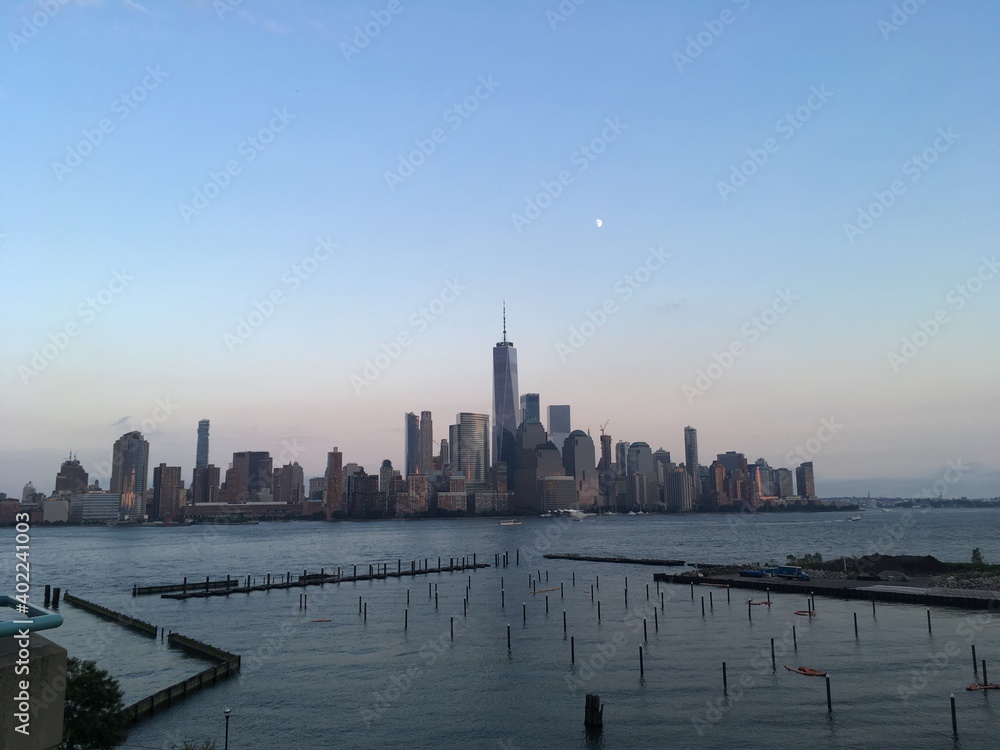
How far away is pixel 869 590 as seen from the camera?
249 feet

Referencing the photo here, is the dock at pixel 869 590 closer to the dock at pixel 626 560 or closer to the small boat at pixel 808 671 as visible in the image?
the dock at pixel 626 560

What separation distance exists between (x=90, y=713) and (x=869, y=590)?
7215cm

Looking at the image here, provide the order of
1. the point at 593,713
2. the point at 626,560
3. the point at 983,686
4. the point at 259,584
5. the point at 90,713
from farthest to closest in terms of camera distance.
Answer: the point at 626,560 < the point at 259,584 < the point at 983,686 < the point at 593,713 < the point at 90,713

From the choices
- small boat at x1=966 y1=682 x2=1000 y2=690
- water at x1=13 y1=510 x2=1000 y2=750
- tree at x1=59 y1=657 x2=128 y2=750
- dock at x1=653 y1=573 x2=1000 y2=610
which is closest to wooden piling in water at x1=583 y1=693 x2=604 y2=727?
water at x1=13 y1=510 x2=1000 y2=750

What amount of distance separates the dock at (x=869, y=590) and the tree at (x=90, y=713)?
66.7m

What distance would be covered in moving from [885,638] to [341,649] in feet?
141

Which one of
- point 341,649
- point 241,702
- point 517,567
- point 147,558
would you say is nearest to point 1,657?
point 241,702

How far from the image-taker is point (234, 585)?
329ft

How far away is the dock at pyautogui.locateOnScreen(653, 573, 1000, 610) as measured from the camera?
A: 6969cm

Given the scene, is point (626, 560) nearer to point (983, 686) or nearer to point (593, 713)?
point (983, 686)

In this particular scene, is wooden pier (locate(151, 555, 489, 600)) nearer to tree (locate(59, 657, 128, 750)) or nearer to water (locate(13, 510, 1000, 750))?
water (locate(13, 510, 1000, 750))

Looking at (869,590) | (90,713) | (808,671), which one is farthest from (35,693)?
(869,590)

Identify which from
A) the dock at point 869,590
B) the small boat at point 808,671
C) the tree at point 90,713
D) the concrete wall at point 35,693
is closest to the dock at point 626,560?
the dock at point 869,590

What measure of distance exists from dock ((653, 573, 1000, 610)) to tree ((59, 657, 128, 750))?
66.7 meters
